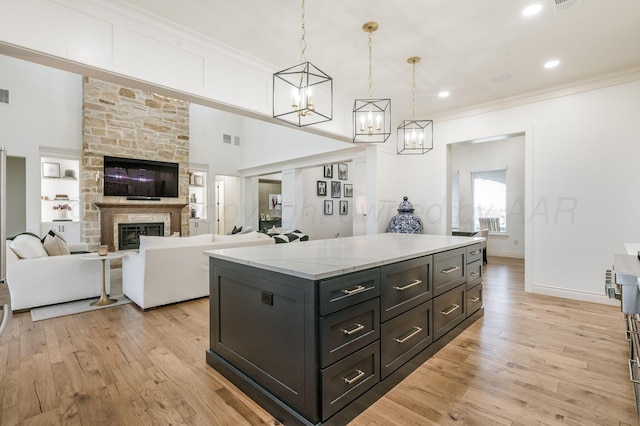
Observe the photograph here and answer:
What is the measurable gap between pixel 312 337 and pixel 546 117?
4768mm

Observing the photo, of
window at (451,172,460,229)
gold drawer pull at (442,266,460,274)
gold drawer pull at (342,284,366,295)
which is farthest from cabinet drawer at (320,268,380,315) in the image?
window at (451,172,460,229)

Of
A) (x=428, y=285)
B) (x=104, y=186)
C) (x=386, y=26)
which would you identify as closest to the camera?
(x=428, y=285)

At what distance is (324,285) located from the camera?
Answer: 61.2 inches

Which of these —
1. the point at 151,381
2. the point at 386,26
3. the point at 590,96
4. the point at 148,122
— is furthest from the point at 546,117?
the point at 148,122

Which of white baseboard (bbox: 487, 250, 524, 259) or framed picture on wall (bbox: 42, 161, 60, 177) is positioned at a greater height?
framed picture on wall (bbox: 42, 161, 60, 177)

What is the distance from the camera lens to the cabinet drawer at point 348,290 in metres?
1.56

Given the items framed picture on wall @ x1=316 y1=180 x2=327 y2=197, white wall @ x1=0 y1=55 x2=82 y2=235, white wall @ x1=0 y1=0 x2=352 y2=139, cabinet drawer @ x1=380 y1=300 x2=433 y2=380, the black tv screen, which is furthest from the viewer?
framed picture on wall @ x1=316 y1=180 x2=327 y2=197

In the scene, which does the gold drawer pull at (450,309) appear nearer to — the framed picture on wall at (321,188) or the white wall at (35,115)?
the framed picture on wall at (321,188)

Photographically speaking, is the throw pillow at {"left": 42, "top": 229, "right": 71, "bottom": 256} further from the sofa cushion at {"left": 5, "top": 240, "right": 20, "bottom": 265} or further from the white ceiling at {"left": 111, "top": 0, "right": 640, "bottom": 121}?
the white ceiling at {"left": 111, "top": 0, "right": 640, "bottom": 121}

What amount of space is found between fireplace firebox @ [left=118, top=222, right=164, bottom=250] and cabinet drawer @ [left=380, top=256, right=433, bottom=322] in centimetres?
673

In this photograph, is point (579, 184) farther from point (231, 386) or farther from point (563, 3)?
point (231, 386)

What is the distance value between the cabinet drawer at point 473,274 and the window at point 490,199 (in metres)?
5.44

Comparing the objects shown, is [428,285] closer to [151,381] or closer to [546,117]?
[151,381]

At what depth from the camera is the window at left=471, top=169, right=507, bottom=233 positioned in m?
7.81
